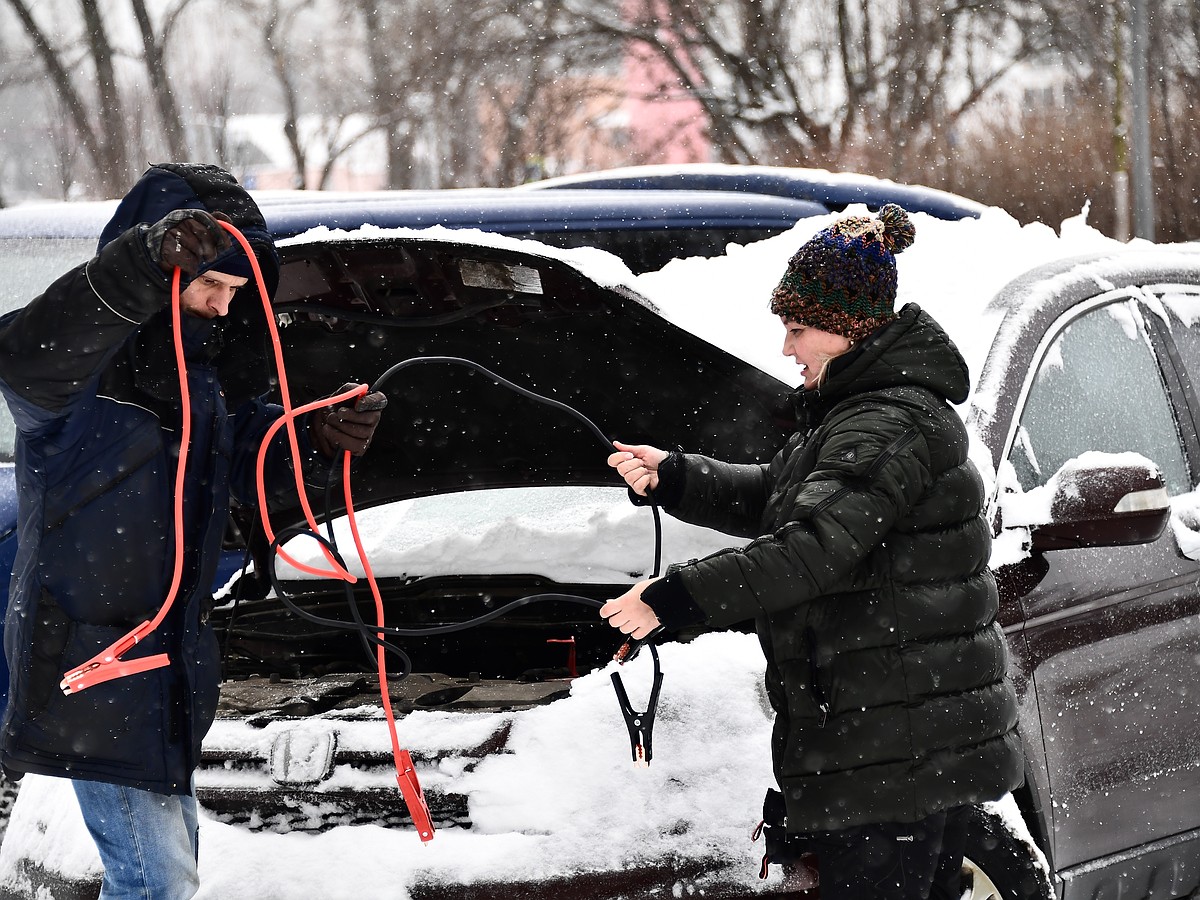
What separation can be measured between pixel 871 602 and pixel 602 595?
3.76 feet

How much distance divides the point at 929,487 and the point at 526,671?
56.2 inches

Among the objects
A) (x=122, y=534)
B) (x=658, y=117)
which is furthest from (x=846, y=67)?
(x=122, y=534)

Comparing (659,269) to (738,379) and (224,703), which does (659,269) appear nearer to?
(738,379)

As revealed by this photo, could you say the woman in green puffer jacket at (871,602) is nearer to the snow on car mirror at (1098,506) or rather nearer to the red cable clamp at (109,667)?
the snow on car mirror at (1098,506)

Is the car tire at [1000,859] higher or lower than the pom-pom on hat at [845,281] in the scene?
lower

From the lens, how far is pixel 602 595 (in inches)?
123

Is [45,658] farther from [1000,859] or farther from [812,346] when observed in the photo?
[1000,859]

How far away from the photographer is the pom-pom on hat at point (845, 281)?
7.05ft

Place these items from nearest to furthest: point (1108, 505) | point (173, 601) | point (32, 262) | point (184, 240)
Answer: point (184, 240), point (173, 601), point (1108, 505), point (32, 262)

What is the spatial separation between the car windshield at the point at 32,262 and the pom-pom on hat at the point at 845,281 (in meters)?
2.66

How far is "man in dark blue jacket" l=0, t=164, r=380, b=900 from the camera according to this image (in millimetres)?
1971

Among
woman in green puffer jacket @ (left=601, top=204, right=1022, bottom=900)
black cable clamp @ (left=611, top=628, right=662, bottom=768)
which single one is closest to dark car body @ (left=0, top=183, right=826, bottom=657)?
woman in green puffer jacket @ (left=601, top=204, right=1022, bottom=900)

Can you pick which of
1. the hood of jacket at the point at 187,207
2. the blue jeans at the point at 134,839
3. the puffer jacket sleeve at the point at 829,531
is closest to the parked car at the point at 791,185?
the puffer jacket sleeve at the point at 829,531

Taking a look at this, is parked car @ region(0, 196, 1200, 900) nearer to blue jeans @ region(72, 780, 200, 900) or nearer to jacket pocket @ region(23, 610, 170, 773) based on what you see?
blue jeans @ region(72, 780, 200, 900)
